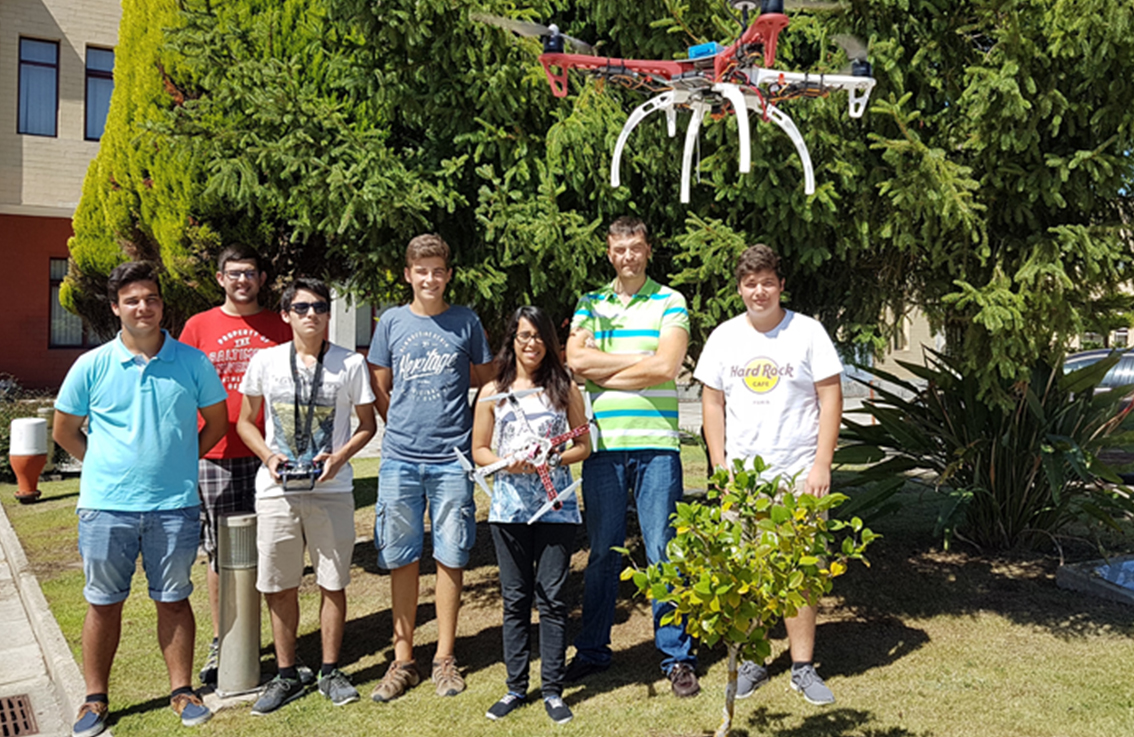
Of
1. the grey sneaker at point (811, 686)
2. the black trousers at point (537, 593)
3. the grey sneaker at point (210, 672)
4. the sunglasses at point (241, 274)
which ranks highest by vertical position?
the sunglasses at point (241, 274)

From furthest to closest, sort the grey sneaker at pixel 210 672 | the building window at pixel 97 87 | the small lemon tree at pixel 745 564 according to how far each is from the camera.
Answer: the building window at pixel 97 87 < the grey sneaker at pixel 210 672 < the small lemon tree at pixel 745 564

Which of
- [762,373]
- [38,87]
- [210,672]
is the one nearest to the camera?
[762,373]

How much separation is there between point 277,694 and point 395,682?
0.53 m

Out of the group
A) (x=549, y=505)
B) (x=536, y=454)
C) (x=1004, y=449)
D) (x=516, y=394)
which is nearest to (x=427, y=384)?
(x=516, y=394)

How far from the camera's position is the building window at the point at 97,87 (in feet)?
59.7

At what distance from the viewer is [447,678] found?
431 centimetres

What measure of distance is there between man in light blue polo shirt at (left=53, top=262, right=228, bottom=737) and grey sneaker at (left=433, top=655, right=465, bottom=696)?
102cm

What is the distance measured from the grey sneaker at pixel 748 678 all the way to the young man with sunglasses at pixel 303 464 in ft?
5.82

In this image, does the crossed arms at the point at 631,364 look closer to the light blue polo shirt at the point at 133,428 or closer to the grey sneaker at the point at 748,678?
the grey sneaker at the point at 748,678

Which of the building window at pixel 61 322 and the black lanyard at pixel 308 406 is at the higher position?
the building window at pixel 61 322

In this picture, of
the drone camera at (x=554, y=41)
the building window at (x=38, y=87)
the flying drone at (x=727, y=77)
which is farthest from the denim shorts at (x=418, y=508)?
the building window at (x=38, y=87)

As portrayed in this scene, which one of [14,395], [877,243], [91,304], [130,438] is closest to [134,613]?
[130,438]

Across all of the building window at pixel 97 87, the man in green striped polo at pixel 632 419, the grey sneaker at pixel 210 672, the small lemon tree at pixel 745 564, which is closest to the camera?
the small lemon tree at pixel 745 564

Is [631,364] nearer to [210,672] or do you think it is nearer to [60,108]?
[210,672]
